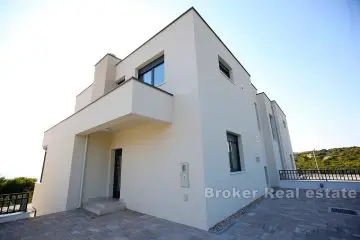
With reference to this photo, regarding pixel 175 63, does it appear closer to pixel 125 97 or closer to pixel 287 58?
pixel 125 97

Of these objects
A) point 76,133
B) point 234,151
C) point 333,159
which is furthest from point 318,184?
point 76,133

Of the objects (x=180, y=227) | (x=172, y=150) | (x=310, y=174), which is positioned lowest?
(x=180, y=227)

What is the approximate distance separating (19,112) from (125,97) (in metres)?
8.18

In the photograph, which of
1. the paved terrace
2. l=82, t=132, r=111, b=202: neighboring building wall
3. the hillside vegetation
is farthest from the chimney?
the hillside vegetation

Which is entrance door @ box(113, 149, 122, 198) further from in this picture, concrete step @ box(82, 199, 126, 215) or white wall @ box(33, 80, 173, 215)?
white wall @ box(33, 80, 173, 215)

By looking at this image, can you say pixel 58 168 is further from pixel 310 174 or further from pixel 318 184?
pixel 310 174

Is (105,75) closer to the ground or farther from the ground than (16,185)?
farther from the ground

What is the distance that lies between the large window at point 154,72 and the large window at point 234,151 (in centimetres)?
382

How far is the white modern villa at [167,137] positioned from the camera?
500cm

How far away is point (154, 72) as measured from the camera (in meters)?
A: 7.35

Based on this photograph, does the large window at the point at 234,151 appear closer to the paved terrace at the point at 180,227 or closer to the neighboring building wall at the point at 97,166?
the paved terrace at the point at 180,227

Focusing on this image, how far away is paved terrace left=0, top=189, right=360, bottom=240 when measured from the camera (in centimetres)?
402

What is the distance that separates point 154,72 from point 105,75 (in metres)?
3.49

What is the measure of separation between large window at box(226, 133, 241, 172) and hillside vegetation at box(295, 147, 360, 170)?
15365 millimetres
